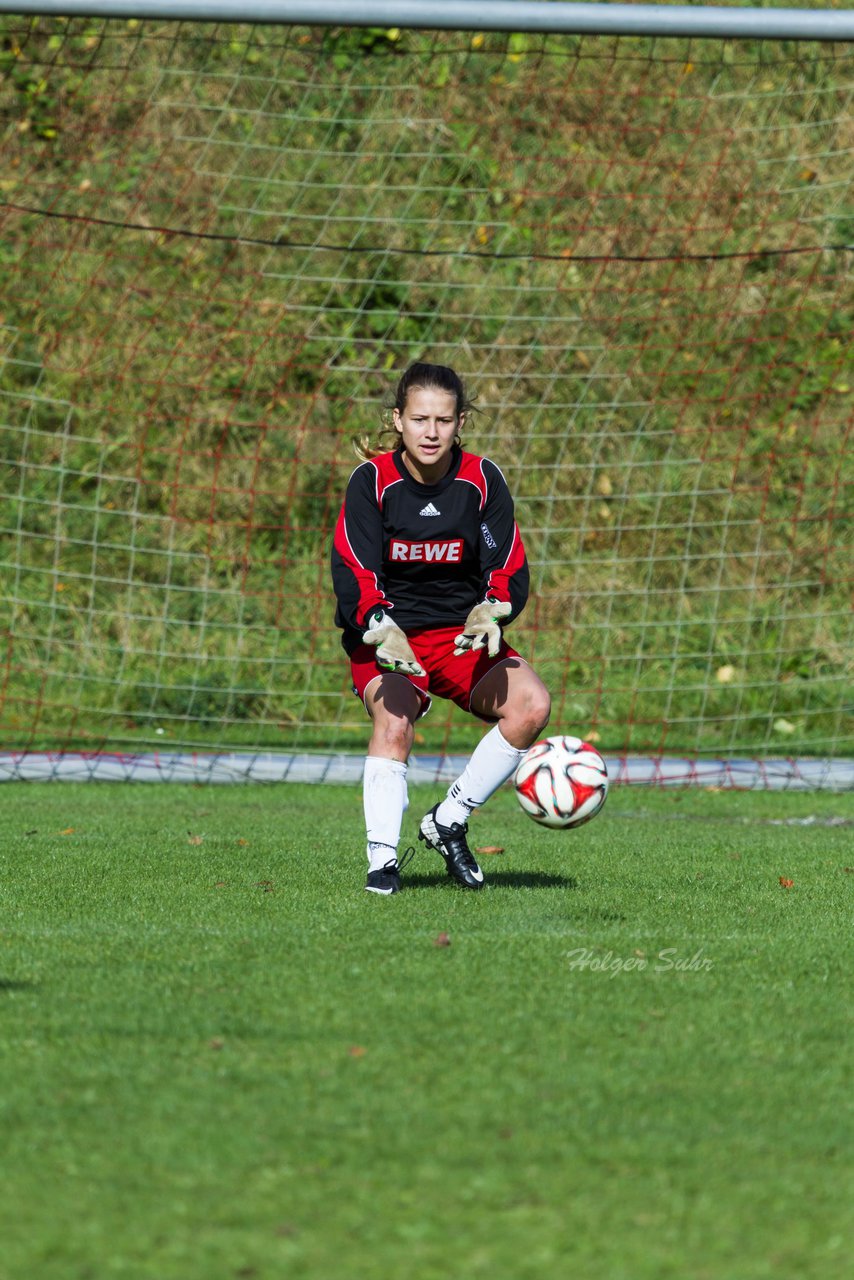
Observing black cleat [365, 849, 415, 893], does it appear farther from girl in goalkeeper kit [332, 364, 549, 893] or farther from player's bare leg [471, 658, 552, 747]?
player's bare leg [471, 658, 552, 747]

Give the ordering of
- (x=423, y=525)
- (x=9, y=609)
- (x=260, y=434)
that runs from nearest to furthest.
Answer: (x=423, y=525)
(x=9, y=609)
(x=260, y=434)

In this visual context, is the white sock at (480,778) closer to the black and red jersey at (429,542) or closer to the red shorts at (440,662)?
the red shorts at (440,662)

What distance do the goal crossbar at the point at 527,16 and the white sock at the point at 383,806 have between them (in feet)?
11.8

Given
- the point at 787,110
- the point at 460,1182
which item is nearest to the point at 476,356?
the point at 787,110

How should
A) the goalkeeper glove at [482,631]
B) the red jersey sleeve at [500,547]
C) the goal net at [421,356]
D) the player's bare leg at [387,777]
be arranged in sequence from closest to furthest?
the goalkeeper glove at [482,631]
the player's bare leg at [387,777]
the red jersey sleeve at [500,547]
the goal net at [421,356]

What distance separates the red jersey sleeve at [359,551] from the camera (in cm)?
488

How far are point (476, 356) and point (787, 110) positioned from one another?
3.38m

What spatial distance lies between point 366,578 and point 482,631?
0.44 metres

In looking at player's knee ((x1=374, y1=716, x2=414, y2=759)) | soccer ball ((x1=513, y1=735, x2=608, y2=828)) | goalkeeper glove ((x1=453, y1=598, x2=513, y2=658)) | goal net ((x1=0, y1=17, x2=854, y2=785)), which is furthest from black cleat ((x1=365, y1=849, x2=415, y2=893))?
goal net ((x1=0, y1=17, x2=854, y2=785))

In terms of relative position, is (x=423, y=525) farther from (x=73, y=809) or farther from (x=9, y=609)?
(x=9, y=609)

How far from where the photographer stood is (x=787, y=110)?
1235cm

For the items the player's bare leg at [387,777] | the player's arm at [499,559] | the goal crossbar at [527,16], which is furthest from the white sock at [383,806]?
the goal crossbar at [527,16]

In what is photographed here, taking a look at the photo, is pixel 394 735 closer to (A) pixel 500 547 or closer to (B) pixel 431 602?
(B) pixel 431 602

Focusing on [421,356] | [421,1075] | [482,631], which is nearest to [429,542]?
[482,631]
